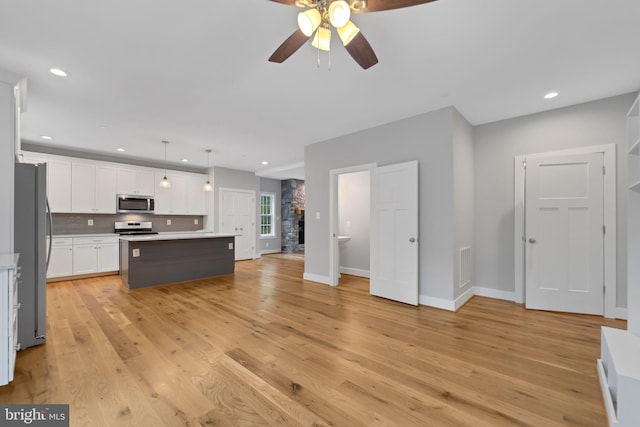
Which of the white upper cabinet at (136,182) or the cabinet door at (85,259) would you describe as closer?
the cabinet door at (85,259)

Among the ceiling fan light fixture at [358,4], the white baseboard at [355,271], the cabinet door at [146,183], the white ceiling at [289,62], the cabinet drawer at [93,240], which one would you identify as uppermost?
the white ceiling at [289,62]

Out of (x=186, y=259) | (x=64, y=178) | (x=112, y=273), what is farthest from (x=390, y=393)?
(x=64, y=178)

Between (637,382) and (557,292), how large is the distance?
7.97 feet

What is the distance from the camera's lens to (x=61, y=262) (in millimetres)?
5035

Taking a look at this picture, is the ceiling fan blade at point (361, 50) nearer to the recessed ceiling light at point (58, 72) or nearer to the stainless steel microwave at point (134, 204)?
the recessed ceiling light at point (58, 72)

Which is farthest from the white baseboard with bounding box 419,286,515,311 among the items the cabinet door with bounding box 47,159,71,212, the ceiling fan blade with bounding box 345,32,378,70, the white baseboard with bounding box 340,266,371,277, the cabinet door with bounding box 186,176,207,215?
the cabinet door with bounding box 47,159,71,212

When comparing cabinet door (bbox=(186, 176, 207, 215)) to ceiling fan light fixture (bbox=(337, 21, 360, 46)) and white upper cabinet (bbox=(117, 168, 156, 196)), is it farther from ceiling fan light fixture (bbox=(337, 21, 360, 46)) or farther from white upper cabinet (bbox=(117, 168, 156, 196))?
ceiling fan light fixture (bbox=(337, 21, 360, 46))

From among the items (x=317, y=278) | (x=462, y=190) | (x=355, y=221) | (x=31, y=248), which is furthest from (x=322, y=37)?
(x=355, y=221)

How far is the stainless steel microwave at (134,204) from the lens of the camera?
5.95m

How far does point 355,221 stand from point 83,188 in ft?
18.9

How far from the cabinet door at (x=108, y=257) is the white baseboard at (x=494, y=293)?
22.9 feet

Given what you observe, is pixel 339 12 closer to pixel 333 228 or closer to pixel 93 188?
pixel 333 228

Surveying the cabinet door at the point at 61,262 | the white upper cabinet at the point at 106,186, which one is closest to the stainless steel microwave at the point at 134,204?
the white upper cabinet at the point at 106,186

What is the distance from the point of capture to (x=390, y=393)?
1807 mm
